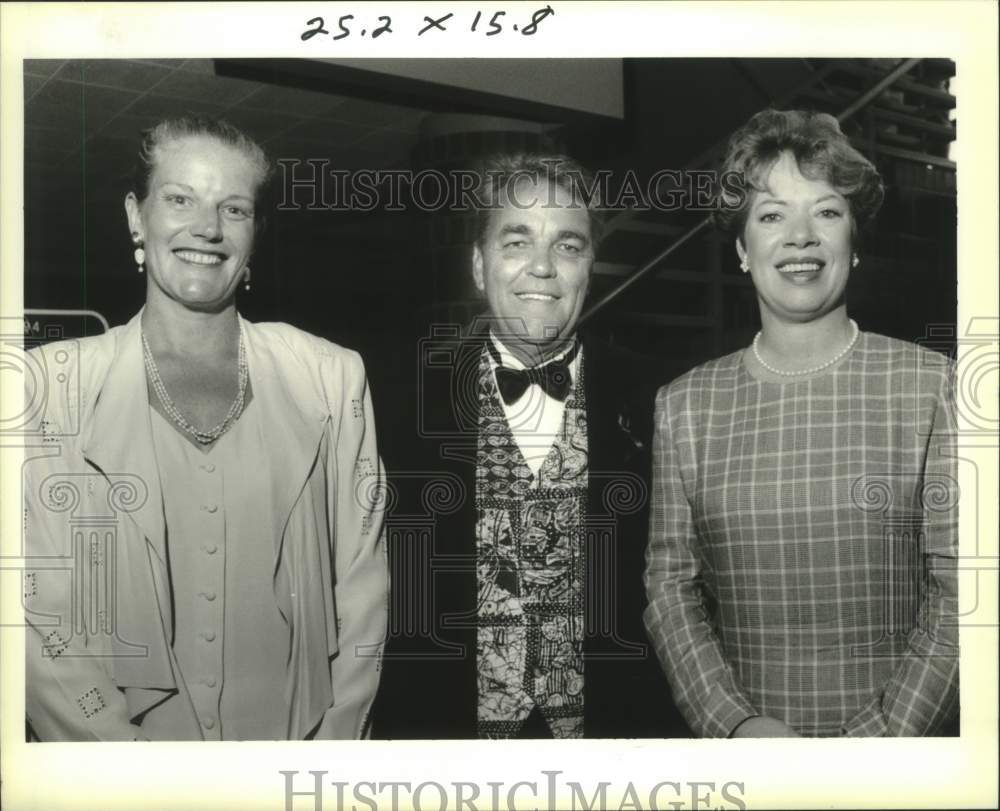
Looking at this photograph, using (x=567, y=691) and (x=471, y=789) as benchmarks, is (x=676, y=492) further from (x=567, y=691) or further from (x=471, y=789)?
(x=471, y=789)

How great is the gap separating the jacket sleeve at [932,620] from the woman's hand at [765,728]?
6.8 inches

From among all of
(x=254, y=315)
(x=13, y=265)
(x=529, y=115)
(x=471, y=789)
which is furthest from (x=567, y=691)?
(x=13, y=265)

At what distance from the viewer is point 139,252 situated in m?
3.62

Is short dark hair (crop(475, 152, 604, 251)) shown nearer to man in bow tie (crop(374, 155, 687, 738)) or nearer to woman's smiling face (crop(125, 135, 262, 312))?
man in bow tie (crop(374, 155, 687, 738))

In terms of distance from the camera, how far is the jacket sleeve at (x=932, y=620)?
3.66m

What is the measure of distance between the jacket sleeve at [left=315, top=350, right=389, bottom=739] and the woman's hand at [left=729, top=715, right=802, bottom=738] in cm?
109

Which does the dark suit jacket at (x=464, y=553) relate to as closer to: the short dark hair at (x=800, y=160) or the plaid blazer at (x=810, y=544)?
the plaid blazer at (x=810, y=544)

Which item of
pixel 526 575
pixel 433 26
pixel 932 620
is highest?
pixel 433 26

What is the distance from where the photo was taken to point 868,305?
12.1ft

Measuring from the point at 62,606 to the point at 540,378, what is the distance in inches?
60.9

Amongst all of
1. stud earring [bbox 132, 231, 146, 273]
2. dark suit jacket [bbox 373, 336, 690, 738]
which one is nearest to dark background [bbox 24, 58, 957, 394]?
stud earring [bbox 132, 231, 146, 273]

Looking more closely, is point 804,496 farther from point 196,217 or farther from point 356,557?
point 196,217

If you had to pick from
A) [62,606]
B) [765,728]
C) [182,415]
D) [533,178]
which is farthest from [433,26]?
[765,728]

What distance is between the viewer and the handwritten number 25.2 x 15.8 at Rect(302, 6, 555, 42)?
3629mm
